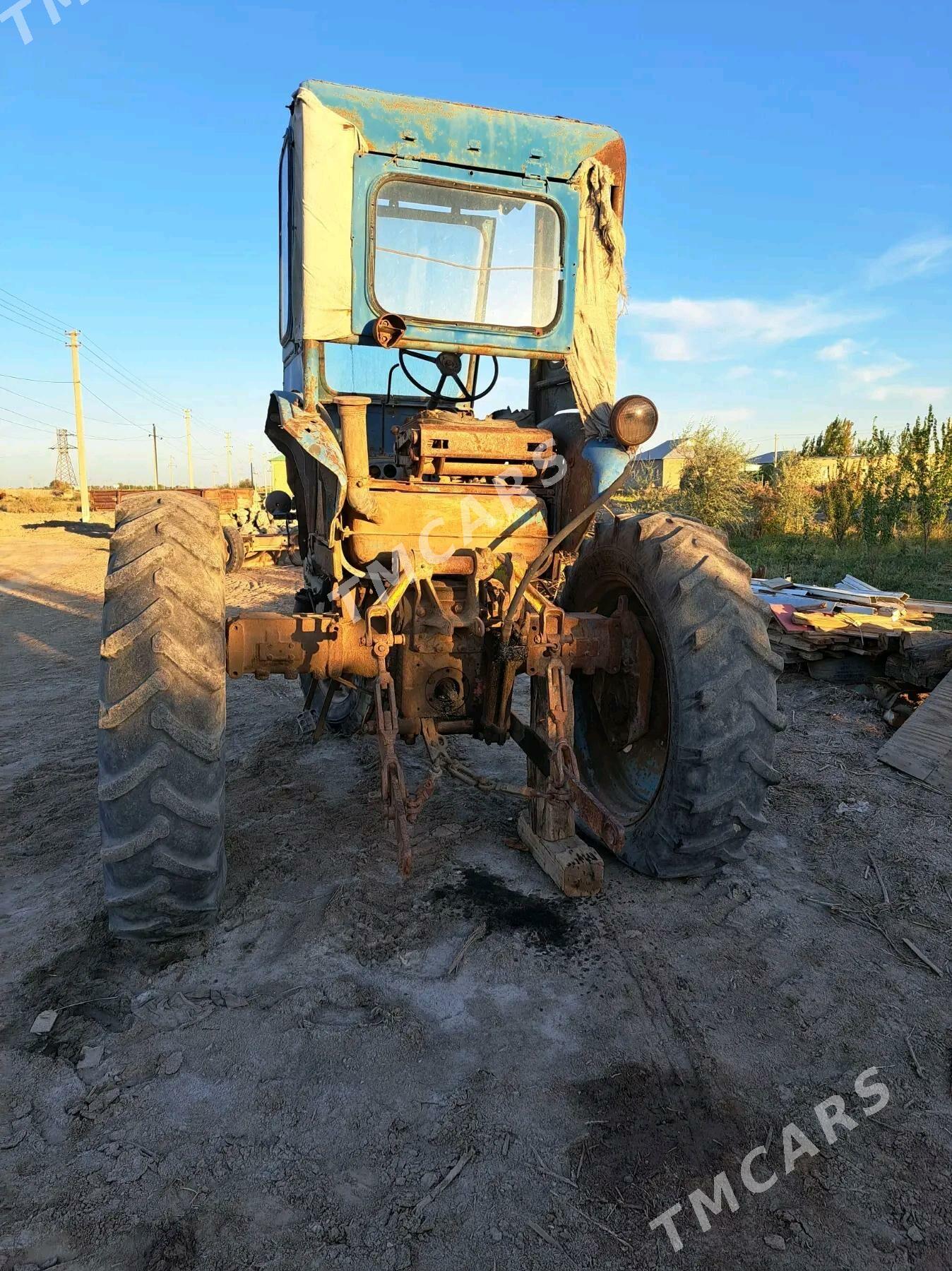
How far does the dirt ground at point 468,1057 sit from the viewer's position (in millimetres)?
1833

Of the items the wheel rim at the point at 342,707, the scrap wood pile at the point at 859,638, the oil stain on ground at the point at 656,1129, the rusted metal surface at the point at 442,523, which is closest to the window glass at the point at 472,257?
the rusted metal surface at the point at 442,523

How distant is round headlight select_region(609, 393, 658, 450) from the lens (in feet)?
10.2

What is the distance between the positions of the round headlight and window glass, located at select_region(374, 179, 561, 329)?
3.70 ft

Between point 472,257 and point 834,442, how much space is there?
44360 millimetres

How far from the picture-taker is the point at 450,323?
12.5ft

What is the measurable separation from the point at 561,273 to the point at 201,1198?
3905 mm

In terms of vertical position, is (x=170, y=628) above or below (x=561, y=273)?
below

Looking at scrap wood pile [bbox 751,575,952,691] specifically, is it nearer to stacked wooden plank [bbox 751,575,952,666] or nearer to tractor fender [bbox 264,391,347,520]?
stacked wooden plank [bbox 751,575,952,666]

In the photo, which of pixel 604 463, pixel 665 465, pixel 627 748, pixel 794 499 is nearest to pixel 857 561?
pixel 794 499

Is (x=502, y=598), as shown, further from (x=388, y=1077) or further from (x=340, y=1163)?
(x=340, y=1163)

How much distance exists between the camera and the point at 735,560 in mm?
3361

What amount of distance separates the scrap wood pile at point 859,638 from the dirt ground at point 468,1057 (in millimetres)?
2242

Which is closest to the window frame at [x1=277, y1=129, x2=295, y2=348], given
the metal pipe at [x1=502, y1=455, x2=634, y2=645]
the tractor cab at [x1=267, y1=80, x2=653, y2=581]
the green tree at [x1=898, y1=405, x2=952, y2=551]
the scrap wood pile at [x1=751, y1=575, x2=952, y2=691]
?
the tractor cab at [x1=267, y1=80, x2=653, y2=581]

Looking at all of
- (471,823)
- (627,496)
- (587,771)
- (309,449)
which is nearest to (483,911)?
(471,823)
